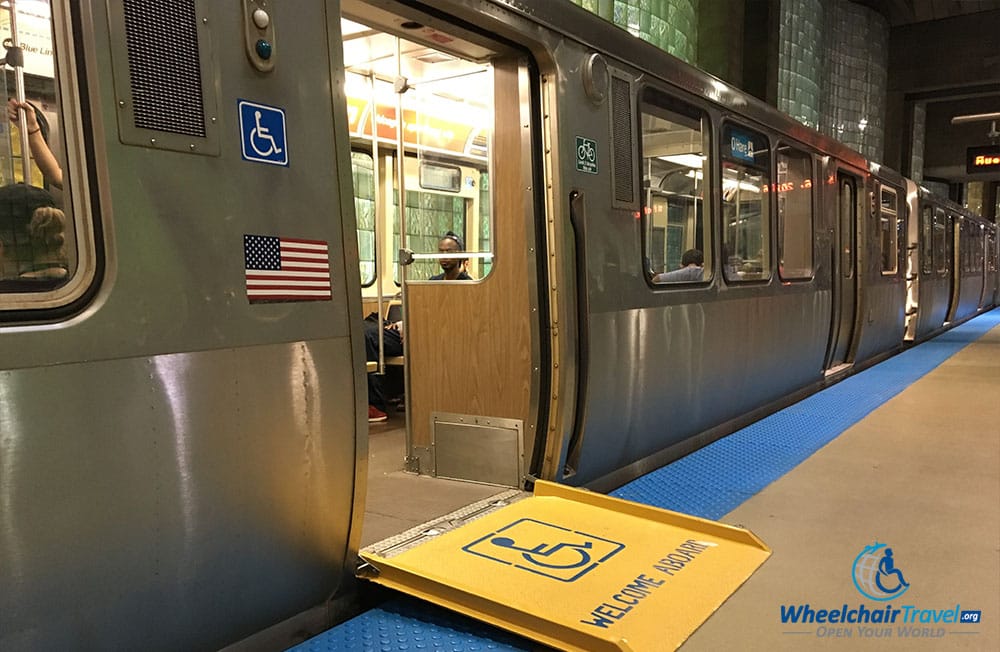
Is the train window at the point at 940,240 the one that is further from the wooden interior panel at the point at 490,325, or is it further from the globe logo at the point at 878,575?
the wooden interior panel at the point at 490,325

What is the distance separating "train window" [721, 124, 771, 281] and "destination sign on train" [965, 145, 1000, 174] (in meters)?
15.7

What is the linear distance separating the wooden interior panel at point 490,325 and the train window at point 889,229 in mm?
5849

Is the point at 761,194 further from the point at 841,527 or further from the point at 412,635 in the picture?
the point at 412,635

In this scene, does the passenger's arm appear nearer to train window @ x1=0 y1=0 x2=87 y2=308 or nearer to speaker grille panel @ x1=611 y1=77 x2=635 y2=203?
train window @ x1=0 y1=0 x2=87 y2=308

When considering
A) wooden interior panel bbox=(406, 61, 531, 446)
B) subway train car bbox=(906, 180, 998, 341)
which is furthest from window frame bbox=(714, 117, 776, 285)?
subway train car bbox=(906, 180, 998, 341)

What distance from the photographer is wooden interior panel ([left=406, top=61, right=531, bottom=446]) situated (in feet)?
9.87

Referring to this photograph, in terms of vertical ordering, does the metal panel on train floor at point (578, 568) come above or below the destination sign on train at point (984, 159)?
below

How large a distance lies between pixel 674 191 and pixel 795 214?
6.10 ft

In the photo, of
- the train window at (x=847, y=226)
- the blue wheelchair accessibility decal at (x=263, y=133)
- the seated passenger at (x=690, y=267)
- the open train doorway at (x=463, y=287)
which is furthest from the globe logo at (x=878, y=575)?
the train window at (x=847, y=226)

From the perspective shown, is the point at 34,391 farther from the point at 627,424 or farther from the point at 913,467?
the point at 913,467

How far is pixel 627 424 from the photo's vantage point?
3.37 m

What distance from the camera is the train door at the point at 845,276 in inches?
244

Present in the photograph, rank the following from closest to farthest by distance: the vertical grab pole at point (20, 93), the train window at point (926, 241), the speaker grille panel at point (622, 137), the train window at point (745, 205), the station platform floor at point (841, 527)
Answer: the vertical grab pole at point (20, 93), the station platform floor at point (841, 527), the speaker grille panel at point (622, 137), the train window at point (745, 205), the train window at point (926, 241)

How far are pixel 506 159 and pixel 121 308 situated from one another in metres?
1.86
